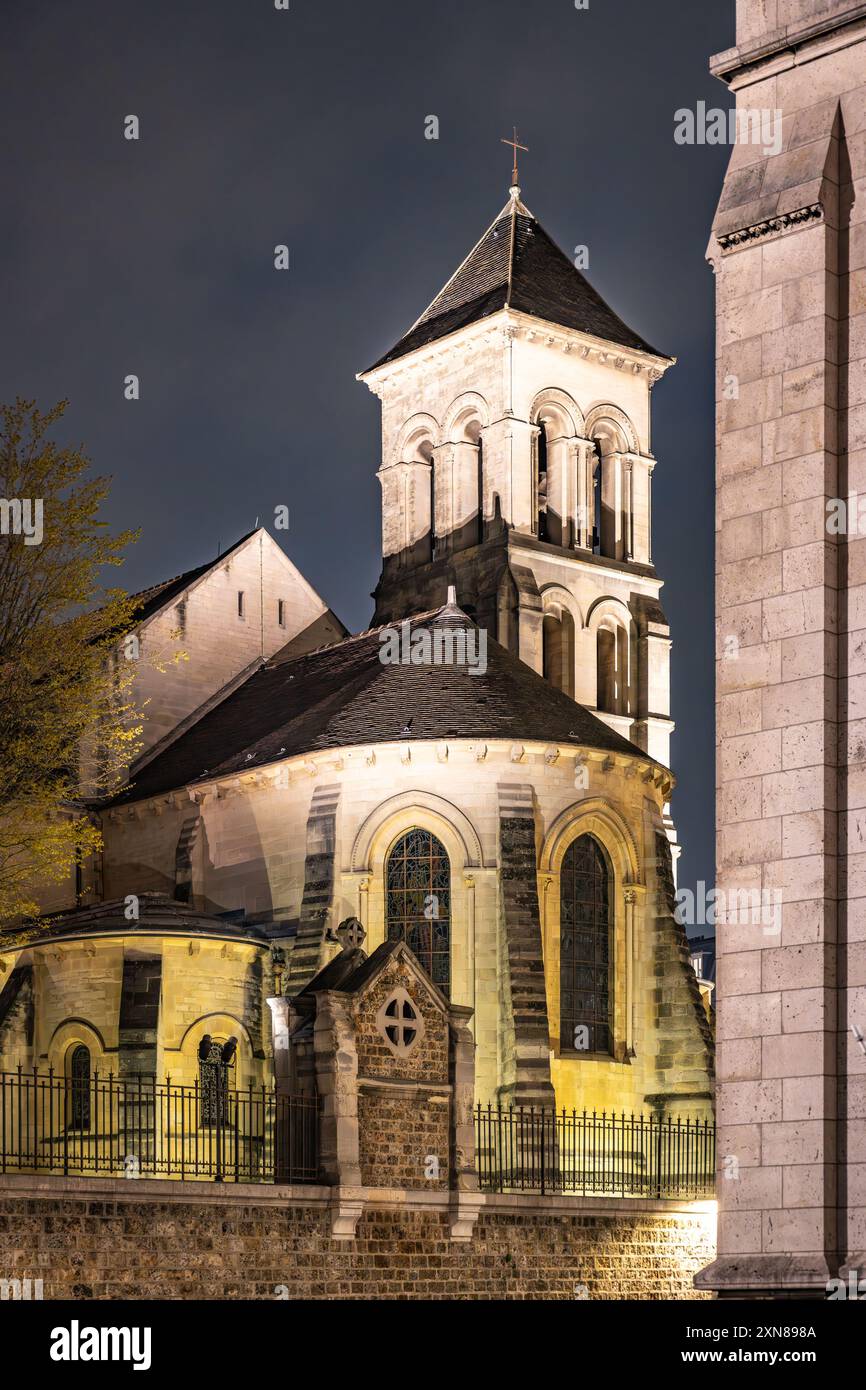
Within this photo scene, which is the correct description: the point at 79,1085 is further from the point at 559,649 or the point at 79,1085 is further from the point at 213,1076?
the point at 559,649

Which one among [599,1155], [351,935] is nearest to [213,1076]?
[599,1155]

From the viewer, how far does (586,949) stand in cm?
3709

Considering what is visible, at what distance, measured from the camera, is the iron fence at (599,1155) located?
30938 mm

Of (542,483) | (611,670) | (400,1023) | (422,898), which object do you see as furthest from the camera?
(542,483)

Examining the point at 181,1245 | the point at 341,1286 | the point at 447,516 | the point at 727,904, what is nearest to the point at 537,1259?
the point at 341,1286

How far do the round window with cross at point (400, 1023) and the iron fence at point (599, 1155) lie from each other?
3265 millimetres

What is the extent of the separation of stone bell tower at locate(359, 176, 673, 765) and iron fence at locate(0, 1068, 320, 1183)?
2059cm

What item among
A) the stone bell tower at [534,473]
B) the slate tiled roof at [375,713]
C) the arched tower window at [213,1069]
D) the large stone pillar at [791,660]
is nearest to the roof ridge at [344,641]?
the slate tiled roof at [375,713]

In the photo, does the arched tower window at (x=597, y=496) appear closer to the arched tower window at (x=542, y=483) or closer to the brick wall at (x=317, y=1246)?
the arched tower window at (x=542, y=483)

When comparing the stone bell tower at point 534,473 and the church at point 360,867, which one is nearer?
the church at point 360,867

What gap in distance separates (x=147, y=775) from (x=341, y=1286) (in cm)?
2018

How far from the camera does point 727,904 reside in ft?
54.8

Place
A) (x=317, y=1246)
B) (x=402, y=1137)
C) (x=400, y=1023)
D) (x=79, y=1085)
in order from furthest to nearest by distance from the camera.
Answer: (x=79, y=1085) → (x=400, y=1023) → (x=402, y=1137) → (x=317, y=1246)

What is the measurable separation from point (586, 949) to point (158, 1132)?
9.18 metres
